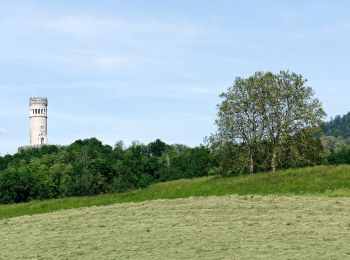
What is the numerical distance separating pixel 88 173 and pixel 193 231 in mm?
100598

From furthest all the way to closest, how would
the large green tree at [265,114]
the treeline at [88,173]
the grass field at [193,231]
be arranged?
the treeline at [88,173]
the large green tree at [265,114]
the grass field at [193,231]

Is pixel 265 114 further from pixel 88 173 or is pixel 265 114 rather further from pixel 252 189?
pixel 88 173

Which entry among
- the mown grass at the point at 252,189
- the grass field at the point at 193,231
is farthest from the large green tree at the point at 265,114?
the grass field at the point at 193,231

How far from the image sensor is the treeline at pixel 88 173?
121 m

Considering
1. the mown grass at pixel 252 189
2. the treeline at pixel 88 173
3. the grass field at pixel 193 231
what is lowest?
the grass field at pixel 193 231

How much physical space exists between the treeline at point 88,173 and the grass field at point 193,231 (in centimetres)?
7568

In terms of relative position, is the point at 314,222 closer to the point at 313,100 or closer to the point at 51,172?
the point at 313,100

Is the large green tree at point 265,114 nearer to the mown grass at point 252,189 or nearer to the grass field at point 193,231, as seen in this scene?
the mown grass at point 252,189

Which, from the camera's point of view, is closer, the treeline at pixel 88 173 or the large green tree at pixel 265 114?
the large green tree at pixel 265 114

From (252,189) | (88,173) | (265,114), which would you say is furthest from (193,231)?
(88,173)

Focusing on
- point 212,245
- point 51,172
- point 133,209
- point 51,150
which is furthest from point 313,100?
point 51,150

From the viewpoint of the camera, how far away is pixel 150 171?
14900cm

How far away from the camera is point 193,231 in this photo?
2405 cm

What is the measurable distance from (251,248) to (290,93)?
5314 cm
